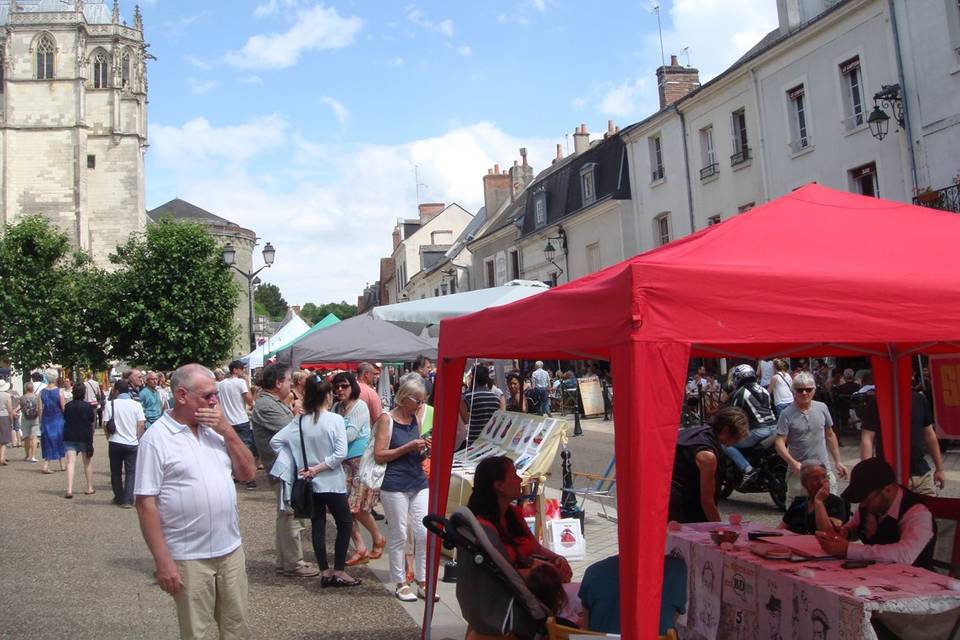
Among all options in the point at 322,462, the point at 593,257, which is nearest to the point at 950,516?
the point at 322,462

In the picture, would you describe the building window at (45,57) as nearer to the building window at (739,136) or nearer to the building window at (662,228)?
the building window at (662,228)

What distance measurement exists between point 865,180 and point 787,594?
17497mm

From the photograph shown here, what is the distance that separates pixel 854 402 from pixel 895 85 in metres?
7.04

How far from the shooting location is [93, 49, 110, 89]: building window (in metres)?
57.9

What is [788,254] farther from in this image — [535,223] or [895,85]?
[535,223]

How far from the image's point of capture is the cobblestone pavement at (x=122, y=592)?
226 inches

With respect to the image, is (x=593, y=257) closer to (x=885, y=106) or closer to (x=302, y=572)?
(x=885, y=106)

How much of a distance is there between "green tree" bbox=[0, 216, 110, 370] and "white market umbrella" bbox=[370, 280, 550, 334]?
31.8 metres

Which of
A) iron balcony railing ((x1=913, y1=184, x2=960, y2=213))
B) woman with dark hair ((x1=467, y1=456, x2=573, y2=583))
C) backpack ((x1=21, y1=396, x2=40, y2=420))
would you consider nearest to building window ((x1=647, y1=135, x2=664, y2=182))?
iron balcony railing ((x1=913, y1=184, x2=960, y2=213))

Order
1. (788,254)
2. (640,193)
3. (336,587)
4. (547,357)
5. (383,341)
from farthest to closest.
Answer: (640,193) < (383,341) < (336,587) < (547,357) < (788,254)

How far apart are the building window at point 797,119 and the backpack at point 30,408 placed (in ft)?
61.9

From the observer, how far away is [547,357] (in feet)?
17.4

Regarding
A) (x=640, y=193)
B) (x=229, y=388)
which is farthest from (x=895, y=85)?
(x=229, y=388)

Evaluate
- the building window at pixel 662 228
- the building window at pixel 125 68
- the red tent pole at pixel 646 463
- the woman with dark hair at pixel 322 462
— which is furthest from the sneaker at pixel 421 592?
the building window at pixel 125 68
